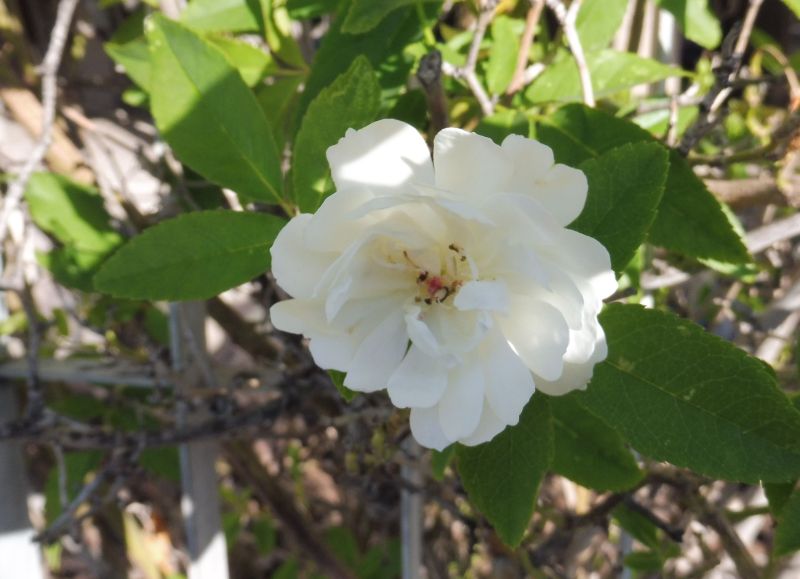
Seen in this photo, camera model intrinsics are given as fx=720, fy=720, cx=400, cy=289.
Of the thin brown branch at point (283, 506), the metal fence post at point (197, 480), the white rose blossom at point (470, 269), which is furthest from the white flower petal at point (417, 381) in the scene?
the thin brown branch at point (283, 506)

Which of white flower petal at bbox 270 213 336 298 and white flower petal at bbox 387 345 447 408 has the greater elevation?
white flower petal at bbox 270 213 336 298

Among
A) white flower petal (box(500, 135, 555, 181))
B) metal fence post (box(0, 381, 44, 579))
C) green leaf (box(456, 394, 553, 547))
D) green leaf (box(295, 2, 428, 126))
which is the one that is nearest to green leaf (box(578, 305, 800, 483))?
green leaf (box(456, 394, 553, 547))

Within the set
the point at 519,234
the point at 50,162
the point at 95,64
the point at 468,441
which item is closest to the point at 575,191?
the point at 519,234

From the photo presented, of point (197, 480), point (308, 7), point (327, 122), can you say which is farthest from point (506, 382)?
point (197, 480)

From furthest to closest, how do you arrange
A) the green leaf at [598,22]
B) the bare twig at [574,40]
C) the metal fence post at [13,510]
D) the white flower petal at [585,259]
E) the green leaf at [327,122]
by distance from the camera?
the metal fence post at [13,510], the green leaf at [598,22], the bare twig at [574,40], the green leaf at [327,122], the white flower petal at [585,259]

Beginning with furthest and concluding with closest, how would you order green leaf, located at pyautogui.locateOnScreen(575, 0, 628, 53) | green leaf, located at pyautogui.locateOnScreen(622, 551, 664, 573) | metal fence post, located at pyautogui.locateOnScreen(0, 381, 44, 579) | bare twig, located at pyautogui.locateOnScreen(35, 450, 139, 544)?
metal fence post, located at pyautogui.locateOnScreen(0, 381, 44, 579) < bare twig, located at pyautogui.locateOnScreen(35, 450, 139, 544) < green leaf, located at pyautogui.locateOnScreen(622, 551, 664, 573) < green leaf, located at pyautogui.locateOnScreen(575, 0, 628, 53)

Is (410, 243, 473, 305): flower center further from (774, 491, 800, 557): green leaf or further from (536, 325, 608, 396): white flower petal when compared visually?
(774, 491, 800, 557): green leaf

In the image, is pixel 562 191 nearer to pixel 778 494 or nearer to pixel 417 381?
pixel 417 381

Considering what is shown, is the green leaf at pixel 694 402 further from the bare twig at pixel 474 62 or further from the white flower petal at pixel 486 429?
the bare twig at pixel 474 62
